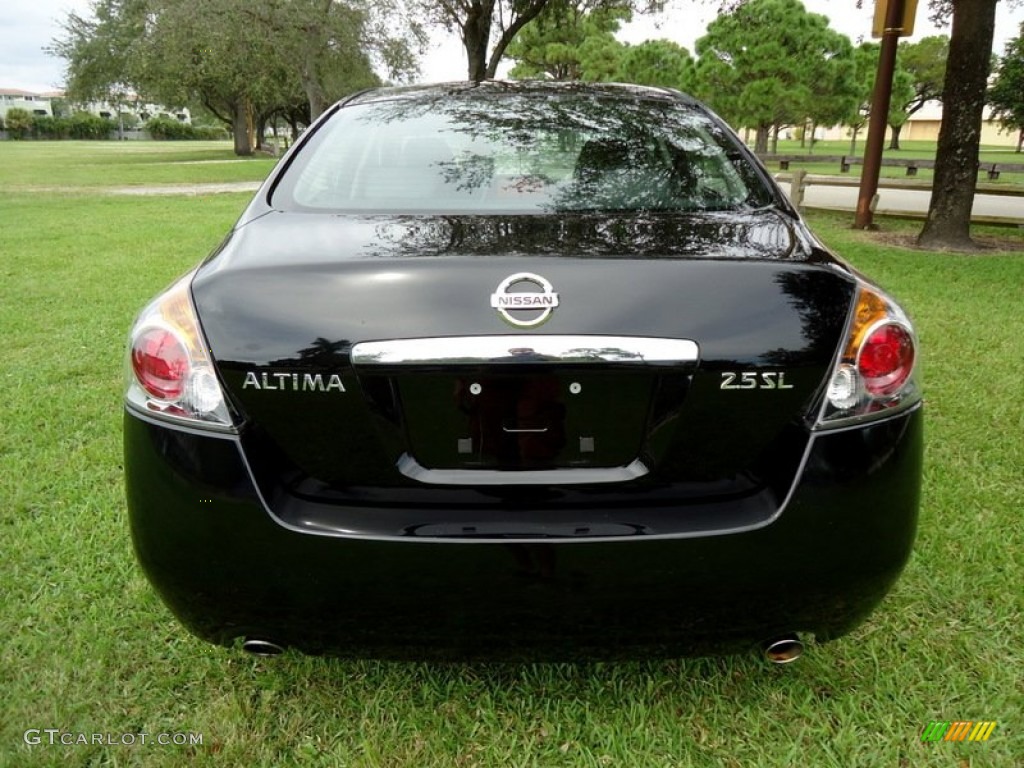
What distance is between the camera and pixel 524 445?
4.78 feet

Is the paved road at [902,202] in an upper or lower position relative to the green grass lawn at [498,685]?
upper

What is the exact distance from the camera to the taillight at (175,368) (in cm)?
147

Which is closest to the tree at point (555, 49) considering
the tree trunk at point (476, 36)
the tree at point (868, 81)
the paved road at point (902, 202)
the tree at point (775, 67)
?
the tree at point (775, 67)

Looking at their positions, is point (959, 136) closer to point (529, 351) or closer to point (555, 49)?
point (529, 351)

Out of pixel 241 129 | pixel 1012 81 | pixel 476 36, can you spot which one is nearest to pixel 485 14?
pixel 476 36

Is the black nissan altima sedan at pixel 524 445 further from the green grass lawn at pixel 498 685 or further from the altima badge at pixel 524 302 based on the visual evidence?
the green grass lawn at pixel 498 685

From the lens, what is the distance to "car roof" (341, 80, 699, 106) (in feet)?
8.43

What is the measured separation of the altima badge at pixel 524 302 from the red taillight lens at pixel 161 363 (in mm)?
617

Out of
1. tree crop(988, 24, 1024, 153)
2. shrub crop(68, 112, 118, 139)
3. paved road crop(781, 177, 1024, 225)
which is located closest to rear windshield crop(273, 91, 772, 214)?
paved road crop(781, 177, 1024, 225)

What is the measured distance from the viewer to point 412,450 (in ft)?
4.81

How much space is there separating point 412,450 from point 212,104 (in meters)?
48.5

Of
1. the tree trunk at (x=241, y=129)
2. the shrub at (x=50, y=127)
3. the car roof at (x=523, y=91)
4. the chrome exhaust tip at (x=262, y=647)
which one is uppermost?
the shrub at (x=50, y=127)
